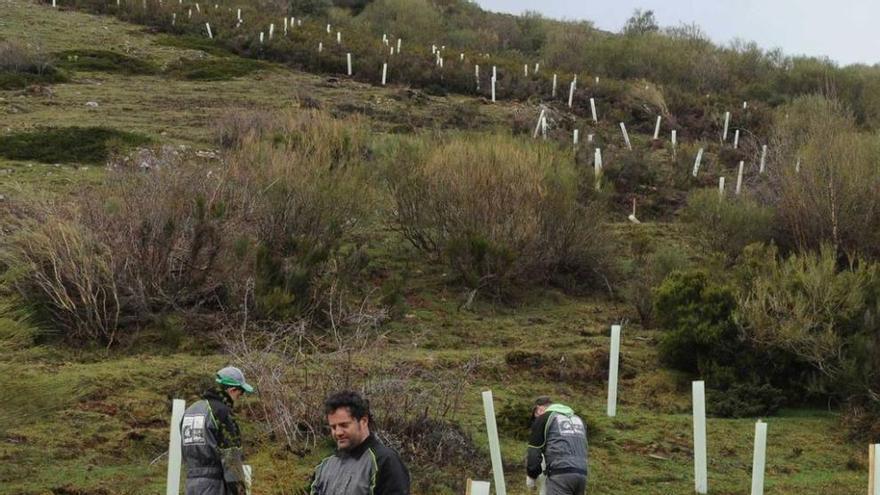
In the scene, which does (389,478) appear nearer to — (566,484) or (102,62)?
(566,484)

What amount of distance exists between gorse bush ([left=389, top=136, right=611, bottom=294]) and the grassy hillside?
417 millimetres

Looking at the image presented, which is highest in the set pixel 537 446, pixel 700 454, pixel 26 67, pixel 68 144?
pixel 26 67

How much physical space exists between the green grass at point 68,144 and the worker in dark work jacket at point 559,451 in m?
13.5

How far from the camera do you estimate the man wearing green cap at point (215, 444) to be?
6.98 m

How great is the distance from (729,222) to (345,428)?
1467cm

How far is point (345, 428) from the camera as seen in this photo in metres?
5.20

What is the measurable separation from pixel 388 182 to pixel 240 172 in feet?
11.3

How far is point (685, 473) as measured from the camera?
10750 millimetres

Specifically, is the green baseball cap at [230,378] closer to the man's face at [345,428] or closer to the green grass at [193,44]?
the man's face at [345,428]

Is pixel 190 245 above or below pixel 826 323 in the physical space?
above

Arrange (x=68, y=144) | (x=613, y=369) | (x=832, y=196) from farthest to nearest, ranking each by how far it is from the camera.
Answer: (x=68, y=144) → (x=832, y=196) → (x=613, y=369)

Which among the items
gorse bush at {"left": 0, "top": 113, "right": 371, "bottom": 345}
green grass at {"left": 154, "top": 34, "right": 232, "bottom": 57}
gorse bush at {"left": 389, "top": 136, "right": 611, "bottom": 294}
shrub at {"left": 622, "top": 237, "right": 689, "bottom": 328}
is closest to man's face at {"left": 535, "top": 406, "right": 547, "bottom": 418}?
gorse bush at {"left": 0, "top": 113, "right": 371, "bottom": 345}

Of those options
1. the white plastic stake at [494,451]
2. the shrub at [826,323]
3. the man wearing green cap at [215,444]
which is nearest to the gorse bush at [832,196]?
the shrub at [826,323]

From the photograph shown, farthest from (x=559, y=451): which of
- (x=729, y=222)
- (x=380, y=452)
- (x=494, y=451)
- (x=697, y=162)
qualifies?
(x=697, y=162)
